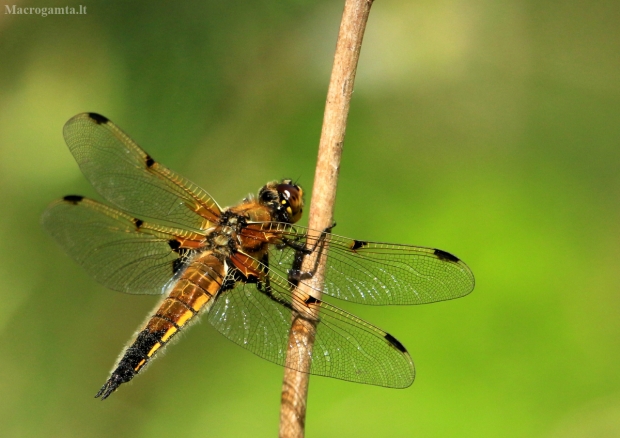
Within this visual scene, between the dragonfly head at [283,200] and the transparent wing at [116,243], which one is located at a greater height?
the dragonfly head at [283,200]

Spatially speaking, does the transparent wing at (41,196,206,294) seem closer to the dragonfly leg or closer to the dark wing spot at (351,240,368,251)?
the dragonfly leg

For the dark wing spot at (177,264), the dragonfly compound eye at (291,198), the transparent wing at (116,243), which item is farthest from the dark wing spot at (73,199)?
the dragonfly compound eye at (291,198)

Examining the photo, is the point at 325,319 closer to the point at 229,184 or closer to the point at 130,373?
the point at 130,373

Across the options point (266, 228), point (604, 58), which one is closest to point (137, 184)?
point (266, 228)

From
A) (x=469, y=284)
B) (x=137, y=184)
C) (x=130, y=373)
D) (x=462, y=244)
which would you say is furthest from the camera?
(x=462, y=244)

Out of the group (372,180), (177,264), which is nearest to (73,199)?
(177,264)

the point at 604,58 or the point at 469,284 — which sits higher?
the point at 604,58

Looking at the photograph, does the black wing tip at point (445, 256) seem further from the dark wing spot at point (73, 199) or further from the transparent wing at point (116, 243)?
the dark wing spot at point (73, 199)

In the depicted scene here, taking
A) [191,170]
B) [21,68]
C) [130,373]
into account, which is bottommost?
[130,373]
